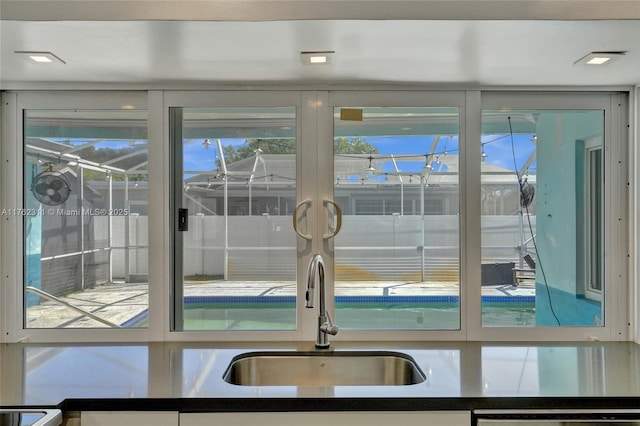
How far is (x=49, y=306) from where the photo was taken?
6.79ft

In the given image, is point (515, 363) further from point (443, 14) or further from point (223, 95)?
point (223, 95)

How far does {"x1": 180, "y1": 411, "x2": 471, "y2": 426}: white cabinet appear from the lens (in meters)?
1.37

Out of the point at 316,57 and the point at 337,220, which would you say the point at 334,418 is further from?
the point at 316,57

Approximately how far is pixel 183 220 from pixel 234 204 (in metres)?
0.25

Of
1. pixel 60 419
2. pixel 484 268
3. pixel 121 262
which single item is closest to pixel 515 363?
pixel 484 268

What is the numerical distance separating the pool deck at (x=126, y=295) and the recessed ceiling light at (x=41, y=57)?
1019mm

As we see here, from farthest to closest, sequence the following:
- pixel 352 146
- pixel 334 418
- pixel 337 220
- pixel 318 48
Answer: pixel 352 146
pixel 337 220
pixel 318 48
pixel 334 418

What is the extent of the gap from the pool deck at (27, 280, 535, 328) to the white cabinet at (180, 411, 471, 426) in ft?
2.41

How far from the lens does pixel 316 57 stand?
1.61 meters

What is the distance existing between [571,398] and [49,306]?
221 centimetres

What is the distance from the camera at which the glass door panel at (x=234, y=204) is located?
2070 mm

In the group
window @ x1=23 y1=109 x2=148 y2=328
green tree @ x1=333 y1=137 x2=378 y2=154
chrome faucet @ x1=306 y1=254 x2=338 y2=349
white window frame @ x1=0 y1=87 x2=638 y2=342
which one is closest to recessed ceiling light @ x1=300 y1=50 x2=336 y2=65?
white window frame @ x1=0 y1=87 x2=638 y2=342

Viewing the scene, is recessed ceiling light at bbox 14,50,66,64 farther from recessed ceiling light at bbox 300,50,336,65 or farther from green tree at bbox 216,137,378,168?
recessed ceiling light at bbox 300,50,336,65

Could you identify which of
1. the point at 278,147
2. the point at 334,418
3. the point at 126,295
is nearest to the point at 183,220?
the point at 126,295
